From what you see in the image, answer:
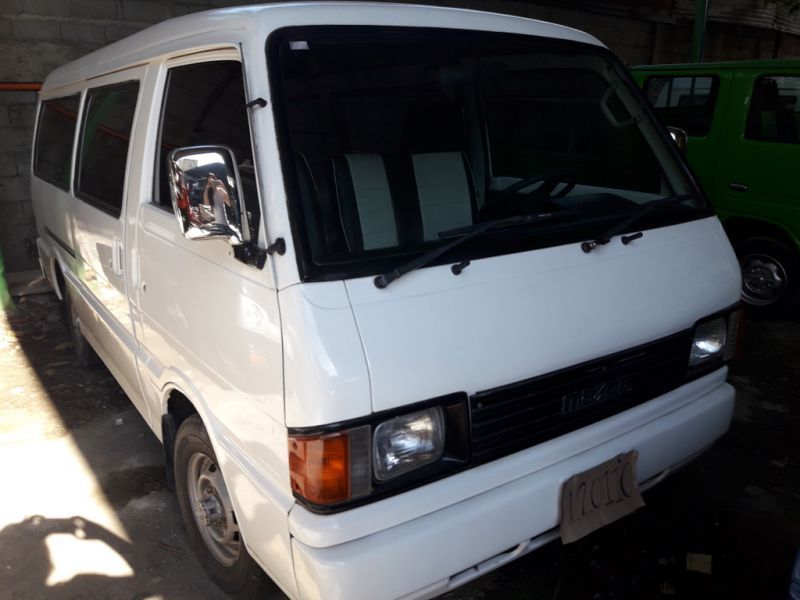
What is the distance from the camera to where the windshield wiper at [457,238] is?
Answer: 1730 mm

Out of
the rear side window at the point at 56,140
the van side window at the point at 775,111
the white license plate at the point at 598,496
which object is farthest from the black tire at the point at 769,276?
the rear side window at the point at 56,140

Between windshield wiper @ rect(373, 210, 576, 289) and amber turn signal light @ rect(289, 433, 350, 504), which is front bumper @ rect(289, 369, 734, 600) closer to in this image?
amber turn signal light @ rect(289, 433, 350, 504)

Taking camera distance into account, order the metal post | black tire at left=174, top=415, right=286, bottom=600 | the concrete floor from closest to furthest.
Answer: black tire at left=174, top=415, right=286, bottom=600 → the concrete floor → the metal post

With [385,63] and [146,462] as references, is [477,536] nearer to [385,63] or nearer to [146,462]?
[385,63]

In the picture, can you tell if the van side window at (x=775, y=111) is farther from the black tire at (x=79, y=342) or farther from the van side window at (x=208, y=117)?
the black tire at (x=79, y=342)

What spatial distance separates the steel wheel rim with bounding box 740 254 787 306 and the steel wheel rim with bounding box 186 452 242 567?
480 centimetres

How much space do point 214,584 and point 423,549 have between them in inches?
47.6

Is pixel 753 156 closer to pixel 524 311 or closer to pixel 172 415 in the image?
pixel 524 311

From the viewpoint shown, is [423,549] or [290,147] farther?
[290,147]

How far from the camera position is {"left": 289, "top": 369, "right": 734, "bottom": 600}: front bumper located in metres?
1.66

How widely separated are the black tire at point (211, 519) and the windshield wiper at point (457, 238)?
0.97 meters

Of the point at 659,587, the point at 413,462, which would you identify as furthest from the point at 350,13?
the point at 659,587

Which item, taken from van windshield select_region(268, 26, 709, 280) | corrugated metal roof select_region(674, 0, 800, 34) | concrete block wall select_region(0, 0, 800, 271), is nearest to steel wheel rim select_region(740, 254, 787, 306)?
van windshield select_region(268, 26, 709, 280)

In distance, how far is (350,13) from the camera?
2.08 meters
